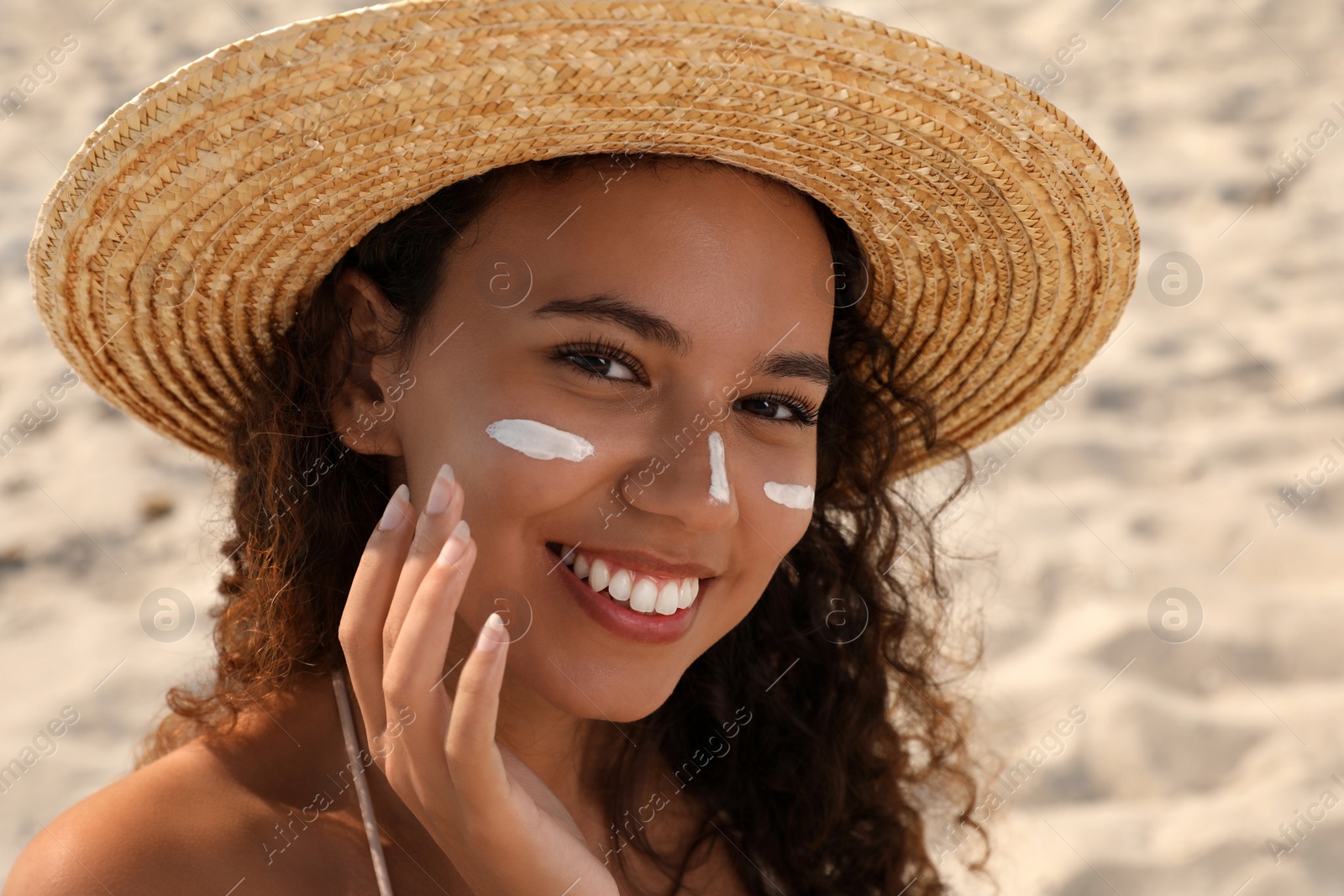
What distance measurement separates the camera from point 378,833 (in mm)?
2145

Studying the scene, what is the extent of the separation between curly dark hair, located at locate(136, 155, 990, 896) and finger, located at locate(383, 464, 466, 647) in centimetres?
46

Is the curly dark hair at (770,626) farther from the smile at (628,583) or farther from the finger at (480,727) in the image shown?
the finger at (480,727)

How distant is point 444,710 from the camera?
5.46ft

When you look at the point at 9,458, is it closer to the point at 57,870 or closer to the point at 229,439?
the point at 229,439

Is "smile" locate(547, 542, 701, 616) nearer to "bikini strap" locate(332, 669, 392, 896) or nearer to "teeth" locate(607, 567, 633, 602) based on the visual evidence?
"teeth" locate(607, 567, 633, 602)

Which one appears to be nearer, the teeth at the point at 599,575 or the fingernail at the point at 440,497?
the fingernail at the point at 440,497

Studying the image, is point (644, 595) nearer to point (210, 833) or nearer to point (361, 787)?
point (361, 787)

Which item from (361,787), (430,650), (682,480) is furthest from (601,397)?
(361,787)

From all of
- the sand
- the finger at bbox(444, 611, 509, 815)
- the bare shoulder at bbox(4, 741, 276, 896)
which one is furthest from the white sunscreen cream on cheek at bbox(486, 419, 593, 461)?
the sand

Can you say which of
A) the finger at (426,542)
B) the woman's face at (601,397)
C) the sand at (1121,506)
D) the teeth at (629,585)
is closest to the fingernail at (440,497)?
the finger at (426,542)

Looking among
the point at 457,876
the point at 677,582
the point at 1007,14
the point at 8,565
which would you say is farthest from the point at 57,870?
the point at 1007,14

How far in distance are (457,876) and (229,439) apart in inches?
38.1

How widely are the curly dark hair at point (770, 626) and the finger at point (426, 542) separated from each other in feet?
1.51

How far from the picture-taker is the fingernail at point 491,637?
1529 millimetres
